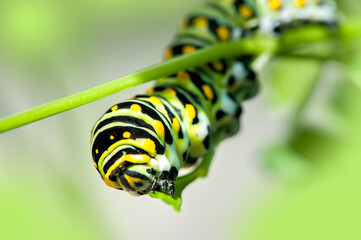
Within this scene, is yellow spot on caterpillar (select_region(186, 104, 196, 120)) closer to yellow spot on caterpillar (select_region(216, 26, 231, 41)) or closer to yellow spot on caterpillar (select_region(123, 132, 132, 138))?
yellow spot on caterpillar (select_region(123, 132, 132, 138))

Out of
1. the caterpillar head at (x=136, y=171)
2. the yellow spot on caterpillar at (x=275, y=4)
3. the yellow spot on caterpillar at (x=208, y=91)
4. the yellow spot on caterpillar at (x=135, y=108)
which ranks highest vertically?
the yellow spot on caterpillar at (x=275, y=4)

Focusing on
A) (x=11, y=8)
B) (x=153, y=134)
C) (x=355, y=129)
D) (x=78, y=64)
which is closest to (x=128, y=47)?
(x=78, y=64)

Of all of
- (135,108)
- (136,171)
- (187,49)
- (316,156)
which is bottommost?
(316,156)

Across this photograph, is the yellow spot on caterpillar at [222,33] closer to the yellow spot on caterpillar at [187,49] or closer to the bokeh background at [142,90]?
the yellow spot on caterpillar at [187,49]

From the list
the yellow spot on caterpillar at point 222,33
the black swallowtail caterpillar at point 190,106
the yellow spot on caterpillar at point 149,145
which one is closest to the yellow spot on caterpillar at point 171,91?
the black swallowtail caterpillar at point 190,106

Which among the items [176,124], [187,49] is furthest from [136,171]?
[187,49]

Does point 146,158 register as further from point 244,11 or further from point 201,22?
point 244,11

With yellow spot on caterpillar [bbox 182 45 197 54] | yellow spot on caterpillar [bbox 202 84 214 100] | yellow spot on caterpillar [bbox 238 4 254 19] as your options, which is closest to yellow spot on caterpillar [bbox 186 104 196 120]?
yellow spot on caterpillar [bbox 202 84 214 100]
